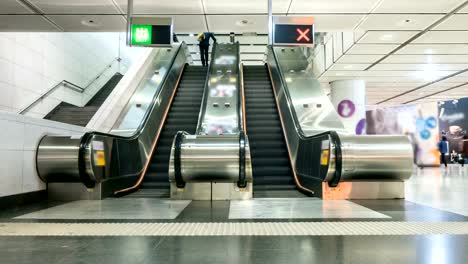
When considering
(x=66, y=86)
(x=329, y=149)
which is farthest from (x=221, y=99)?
(x=66, y=86)

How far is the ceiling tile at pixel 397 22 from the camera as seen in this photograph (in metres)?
7.51

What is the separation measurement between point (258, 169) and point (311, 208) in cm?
261

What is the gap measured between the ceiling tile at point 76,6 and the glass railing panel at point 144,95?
2.41 metres

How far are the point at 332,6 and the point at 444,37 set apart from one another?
407 centimetres

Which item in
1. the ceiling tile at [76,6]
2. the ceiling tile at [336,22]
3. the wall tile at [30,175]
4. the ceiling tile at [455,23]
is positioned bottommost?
the wall tile at [30,175]

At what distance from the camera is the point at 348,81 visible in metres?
14.7

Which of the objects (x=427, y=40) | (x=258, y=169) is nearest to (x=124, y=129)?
(x=258, y=169)

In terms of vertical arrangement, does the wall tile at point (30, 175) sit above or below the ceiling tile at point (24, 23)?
below

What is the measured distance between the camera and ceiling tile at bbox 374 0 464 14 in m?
6.69

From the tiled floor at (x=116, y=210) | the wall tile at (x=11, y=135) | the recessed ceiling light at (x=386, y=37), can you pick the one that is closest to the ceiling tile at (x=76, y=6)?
the wall tile at (x=11, y=135)

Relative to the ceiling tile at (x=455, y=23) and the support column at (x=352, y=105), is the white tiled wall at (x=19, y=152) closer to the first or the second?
the ceiling tile at (x=455, y=23)

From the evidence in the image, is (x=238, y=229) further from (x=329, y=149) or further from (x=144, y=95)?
(x=144, y=95)

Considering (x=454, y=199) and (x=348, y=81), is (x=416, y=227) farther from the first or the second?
(x=348, y=81)

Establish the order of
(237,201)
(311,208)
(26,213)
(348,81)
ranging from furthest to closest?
(348,81) → (237,201) → (311,208) → (26,213)
